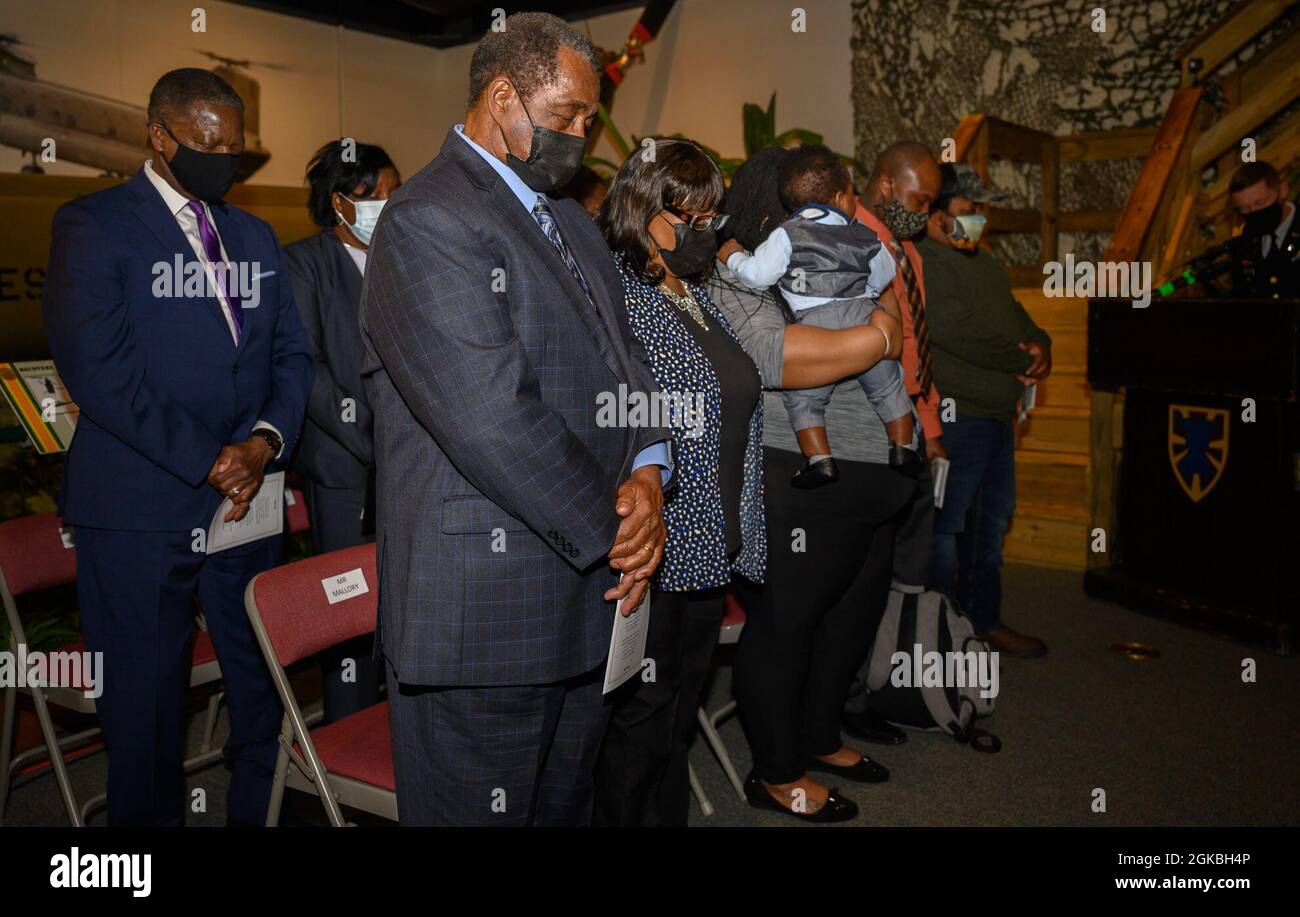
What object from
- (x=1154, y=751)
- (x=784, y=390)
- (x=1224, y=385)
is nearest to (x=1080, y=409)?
(x=1224, y=385)

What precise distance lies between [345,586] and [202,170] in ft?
3.19

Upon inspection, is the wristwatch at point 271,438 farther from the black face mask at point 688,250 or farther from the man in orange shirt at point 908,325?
the man in orange shirt at point 908,325

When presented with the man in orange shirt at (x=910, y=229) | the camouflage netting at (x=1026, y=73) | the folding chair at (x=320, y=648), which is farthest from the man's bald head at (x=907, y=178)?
the camouflage netting at (x=1026, y=73)

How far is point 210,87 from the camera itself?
226 centimetres

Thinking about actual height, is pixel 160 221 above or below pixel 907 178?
below

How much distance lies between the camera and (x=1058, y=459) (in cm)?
523

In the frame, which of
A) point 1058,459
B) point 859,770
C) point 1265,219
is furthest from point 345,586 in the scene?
point 1265,219

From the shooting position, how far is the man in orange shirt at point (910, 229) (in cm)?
304

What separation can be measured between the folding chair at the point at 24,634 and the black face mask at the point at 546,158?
5.03 ft

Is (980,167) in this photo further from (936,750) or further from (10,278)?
(10,278)

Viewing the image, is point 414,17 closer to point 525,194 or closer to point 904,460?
point 904,460

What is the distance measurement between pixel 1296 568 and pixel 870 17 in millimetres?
5024

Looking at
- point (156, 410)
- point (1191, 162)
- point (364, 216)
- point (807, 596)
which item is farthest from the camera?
point (1191, 162)

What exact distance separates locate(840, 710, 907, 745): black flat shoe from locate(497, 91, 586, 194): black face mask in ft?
7.41
